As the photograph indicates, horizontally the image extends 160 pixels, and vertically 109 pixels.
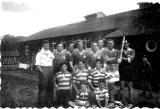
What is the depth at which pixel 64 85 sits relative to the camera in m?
4.87

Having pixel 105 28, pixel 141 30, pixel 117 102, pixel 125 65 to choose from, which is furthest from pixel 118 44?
pixel 117 102

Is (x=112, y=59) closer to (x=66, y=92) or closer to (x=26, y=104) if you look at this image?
(x=66, y=92)

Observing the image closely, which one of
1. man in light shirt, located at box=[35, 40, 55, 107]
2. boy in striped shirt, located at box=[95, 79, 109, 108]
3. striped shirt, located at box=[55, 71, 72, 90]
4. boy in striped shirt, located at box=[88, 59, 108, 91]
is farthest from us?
man in light shirt, located at box=[35, 40, 55, 107]

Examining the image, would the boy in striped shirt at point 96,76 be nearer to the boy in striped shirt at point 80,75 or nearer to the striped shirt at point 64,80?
the boy in striped shirt at point 80,75

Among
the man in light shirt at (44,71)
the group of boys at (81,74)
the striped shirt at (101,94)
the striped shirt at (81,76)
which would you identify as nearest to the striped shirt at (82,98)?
the group of boys at (81,74)

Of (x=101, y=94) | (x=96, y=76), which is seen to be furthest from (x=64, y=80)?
(x=101, y=94)

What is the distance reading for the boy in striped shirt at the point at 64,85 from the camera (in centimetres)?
487

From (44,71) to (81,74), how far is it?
92 cm

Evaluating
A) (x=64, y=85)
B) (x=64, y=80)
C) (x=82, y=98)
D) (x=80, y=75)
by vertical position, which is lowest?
(x=82, y=98)

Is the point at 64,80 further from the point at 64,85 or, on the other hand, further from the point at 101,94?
the point at 101,94

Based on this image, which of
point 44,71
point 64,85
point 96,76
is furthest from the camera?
point 44,71

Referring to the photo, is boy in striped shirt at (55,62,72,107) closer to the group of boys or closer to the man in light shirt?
the group of boys

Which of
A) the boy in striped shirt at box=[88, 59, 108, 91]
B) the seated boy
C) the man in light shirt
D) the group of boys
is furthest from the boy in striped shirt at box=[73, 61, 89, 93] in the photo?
the man in light shirt

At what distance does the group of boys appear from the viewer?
4664 mm
